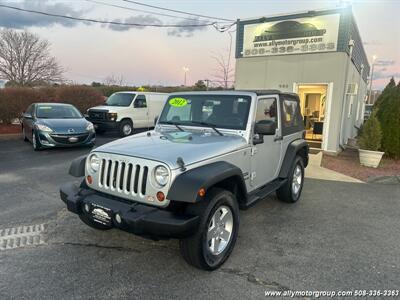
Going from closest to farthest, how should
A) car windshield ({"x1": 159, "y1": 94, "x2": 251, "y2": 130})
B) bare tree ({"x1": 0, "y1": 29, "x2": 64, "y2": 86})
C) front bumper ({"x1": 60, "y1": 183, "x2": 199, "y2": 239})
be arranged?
front bumper ({"x1": 60, "y1": 183, "x2": 199, "y2": 239}) → car windshield ({"x1": 159, "y1": 94, "x2": 251, "y2": 130}) → bare tree ({"x1": 0, "y1": 29, "x2": 64, "y2": 86})

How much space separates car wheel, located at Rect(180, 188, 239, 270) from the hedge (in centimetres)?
1336

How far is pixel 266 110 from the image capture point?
4.41 m

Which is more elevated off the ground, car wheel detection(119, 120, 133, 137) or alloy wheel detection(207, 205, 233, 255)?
car wheel detection(119, 120, 133, 137)

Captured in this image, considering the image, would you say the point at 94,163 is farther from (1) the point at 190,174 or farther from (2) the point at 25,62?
(2) the point at 25,62

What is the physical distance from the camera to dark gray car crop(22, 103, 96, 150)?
9.15 m

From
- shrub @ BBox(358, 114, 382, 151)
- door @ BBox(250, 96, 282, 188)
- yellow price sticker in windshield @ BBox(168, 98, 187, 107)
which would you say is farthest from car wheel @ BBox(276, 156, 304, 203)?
shrub @ BBox(358, 114, 382, 151)

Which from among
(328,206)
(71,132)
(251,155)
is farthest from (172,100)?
(71,132)

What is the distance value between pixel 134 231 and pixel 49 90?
50.9 ft

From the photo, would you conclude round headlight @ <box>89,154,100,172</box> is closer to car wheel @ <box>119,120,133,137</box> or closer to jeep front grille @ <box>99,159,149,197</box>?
jeep front grille @ <box>99,159,149,197</box>

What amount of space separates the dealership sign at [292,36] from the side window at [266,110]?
6950mm

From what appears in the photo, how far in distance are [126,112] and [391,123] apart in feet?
32.9

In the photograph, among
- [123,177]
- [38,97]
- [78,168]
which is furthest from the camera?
[38,97]

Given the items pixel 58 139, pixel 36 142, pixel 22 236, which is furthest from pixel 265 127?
pixel 36 142

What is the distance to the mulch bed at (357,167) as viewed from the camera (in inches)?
305
